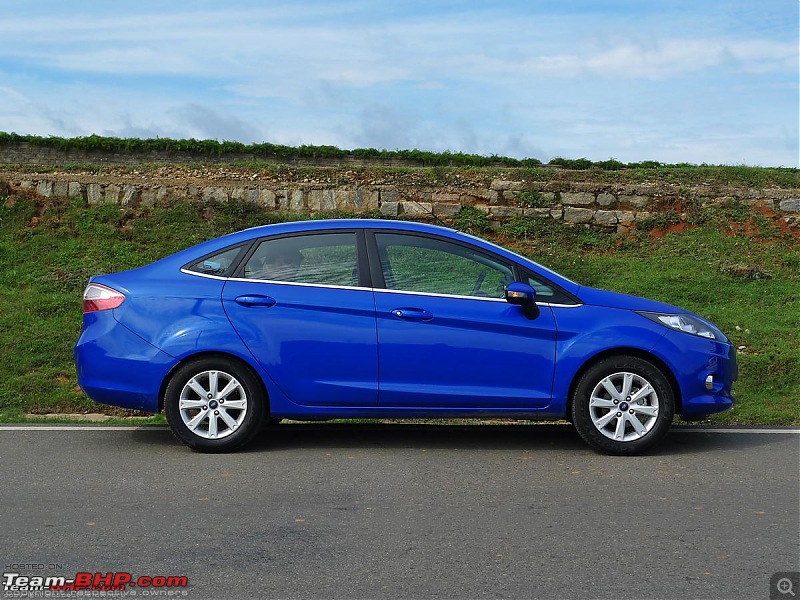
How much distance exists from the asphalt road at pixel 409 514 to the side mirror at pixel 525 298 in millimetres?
996

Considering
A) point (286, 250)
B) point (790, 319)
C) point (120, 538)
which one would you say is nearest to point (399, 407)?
point (286, 250)

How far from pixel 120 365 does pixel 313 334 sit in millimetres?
1356

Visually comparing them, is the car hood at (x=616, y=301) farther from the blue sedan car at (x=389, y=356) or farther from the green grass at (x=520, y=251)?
the green grass at (x=520, y=251)

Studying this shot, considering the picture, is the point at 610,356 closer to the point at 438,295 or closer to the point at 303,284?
the point at 438,295

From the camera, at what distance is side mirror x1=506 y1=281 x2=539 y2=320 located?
273 inches

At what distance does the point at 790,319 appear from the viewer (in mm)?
11766

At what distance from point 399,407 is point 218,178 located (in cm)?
967

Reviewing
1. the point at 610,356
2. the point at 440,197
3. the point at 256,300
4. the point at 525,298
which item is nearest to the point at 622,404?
the point at 610,356

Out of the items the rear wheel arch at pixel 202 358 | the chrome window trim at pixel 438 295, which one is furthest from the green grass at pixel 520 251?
the chrome window trim at pixel 438 295

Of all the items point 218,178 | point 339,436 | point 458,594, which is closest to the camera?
point 458,594

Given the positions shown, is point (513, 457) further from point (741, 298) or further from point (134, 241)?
point (134, 241)
